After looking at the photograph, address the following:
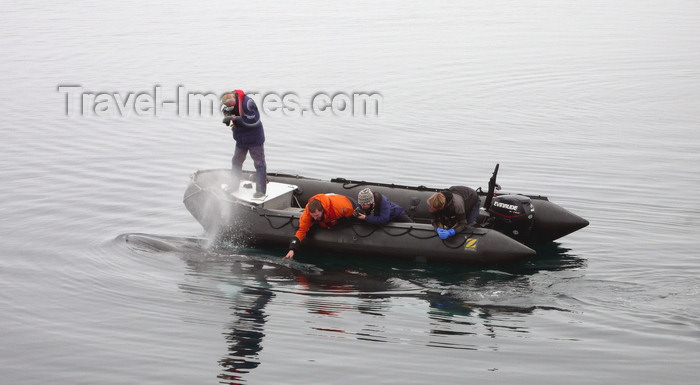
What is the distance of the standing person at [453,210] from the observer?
48.5ft

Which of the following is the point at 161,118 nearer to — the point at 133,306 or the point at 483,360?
the point at 133,306

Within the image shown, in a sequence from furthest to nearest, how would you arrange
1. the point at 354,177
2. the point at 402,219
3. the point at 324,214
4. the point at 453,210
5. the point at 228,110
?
the point at 354,177 → the point at 228,110 → the point at 402,219 → the point at 324,214 → the point at 453,210

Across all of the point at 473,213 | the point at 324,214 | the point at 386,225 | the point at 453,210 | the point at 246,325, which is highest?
the point at 453,210

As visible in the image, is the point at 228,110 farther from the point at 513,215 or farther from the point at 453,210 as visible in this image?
the point at 513,215

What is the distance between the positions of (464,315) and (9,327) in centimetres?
742

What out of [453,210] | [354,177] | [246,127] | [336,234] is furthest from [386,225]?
[354,177]

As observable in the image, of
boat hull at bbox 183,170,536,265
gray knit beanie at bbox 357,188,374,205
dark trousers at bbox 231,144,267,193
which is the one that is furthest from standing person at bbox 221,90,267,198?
gray knit beanie at bbox 357,188,374,205

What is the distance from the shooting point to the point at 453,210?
14938 mm

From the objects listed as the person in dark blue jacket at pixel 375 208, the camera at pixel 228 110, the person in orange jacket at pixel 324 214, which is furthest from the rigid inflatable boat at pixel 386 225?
the camera at pixel 228 110

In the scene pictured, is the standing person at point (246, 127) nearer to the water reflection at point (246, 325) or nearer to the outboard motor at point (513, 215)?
the water reflection at point (246, 325)

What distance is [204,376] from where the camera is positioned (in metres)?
11.2

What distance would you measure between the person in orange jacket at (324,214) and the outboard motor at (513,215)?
289 centimetres

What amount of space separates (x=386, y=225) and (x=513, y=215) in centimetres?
251

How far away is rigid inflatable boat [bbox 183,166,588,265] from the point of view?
1505cm
